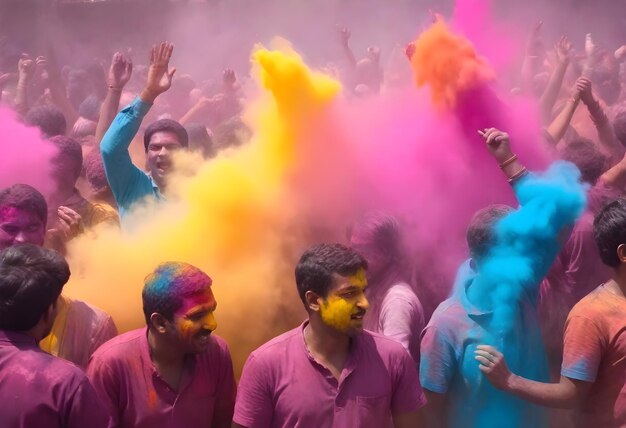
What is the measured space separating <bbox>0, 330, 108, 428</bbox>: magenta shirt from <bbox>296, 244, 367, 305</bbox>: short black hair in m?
0.76

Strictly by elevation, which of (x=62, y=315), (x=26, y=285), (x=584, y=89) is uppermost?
(x=584, y=89)

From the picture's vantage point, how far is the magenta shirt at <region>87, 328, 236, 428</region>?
262 cm

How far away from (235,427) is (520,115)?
2390 mm

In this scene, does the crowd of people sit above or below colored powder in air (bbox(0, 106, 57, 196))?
below

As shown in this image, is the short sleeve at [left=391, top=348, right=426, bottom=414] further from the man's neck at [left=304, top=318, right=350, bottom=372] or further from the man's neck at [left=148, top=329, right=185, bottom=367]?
the man's neck at [left=148, top=329, right=185, bottom=367]

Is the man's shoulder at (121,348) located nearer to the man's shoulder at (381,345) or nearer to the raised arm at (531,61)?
the man's shoulder at (381,345)

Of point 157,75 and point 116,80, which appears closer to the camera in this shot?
point 157,75

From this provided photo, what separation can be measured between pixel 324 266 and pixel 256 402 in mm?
482

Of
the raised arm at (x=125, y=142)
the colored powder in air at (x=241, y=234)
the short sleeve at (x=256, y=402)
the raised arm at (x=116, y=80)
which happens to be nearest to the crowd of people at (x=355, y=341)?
the short sleeve at (x=256, y=402)

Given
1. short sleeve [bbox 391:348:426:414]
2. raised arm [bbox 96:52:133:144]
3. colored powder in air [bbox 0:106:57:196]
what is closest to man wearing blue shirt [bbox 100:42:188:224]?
colored powder in air [bbox 0:106:57:196]

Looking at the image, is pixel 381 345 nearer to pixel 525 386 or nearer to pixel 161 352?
pixel 525 386

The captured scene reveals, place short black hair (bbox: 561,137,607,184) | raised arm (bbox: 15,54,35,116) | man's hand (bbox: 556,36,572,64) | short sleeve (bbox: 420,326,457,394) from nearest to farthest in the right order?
short sleeve (bbox: 420,326,457,394) < short black hair (bbox: 561,137,607,184) < man's hand (bbox: 556,36,572,64) < raised arm (bbox: 15,54,35,116)

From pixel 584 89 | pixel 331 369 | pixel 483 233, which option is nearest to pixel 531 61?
pixel 584 89

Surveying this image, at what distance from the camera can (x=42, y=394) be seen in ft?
7.54
